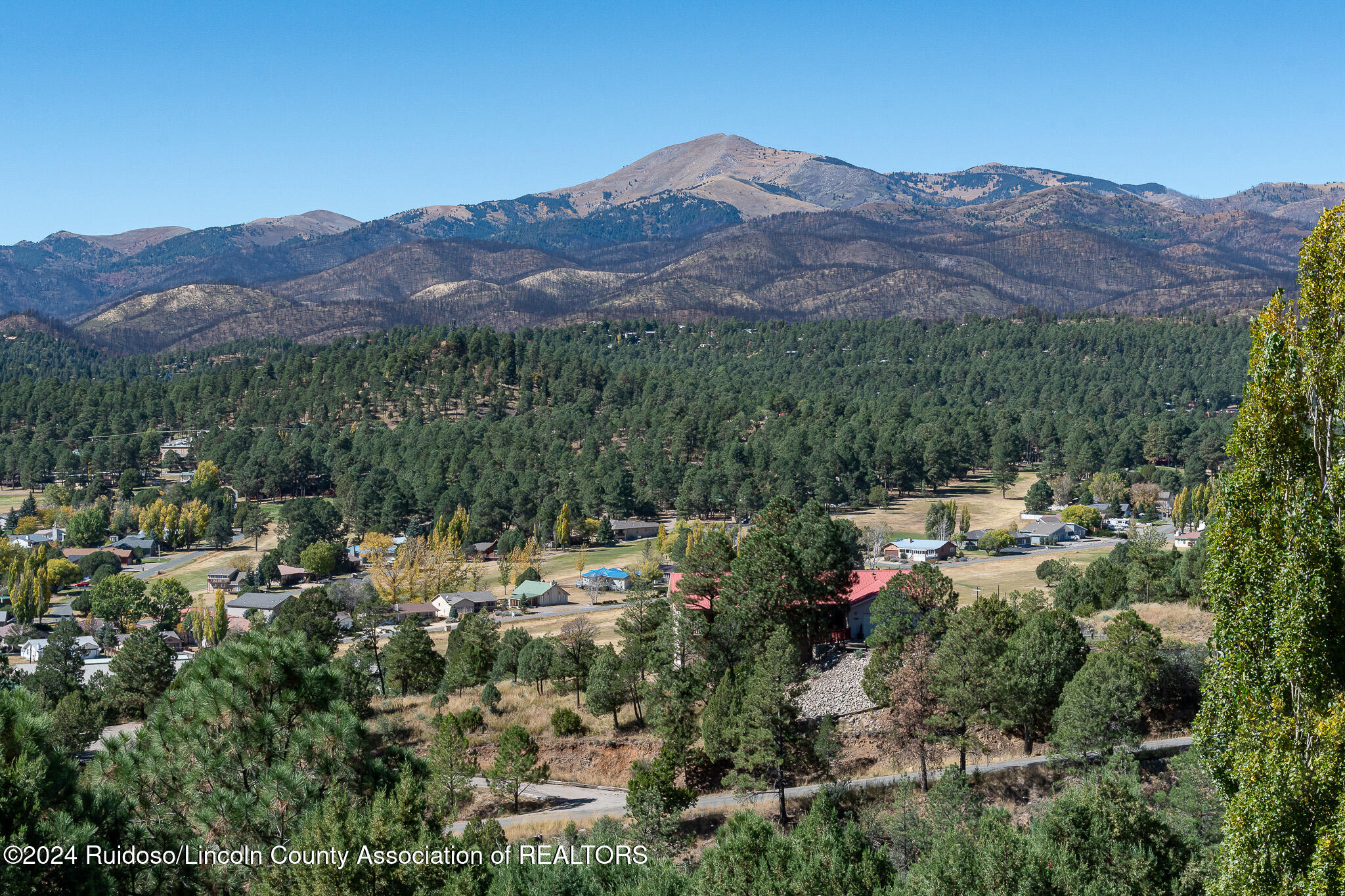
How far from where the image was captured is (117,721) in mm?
42406

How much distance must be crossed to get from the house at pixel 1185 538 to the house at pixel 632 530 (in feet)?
149

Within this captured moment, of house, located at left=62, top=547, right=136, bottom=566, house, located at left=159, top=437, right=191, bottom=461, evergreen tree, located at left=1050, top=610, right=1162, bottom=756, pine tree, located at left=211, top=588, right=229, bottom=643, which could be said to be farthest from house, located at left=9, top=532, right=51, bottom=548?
evergreen tree, located at left=1050, top=610, right=1162, bottom=756

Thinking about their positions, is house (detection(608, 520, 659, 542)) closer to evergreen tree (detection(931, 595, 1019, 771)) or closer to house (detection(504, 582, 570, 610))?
house (detection(504, 582, 570, 610))

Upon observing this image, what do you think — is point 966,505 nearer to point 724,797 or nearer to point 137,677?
point 724,797

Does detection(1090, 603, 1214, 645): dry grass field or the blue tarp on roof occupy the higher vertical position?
detection(1090, 603, 1214, 645): dry grass field

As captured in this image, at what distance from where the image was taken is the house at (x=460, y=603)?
70.2 m

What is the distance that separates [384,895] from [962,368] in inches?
7180

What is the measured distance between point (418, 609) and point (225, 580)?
2265 centimetres

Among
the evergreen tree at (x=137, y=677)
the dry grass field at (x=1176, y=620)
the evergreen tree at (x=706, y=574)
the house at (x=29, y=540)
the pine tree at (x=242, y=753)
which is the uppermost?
the pine tree at (x=242, y=753)

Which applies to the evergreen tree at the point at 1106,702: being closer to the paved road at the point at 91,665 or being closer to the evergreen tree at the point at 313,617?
the evergreen tree at the point at 313,617

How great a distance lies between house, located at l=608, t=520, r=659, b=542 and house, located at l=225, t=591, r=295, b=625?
33660mm

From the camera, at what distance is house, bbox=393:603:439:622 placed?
69312 mm

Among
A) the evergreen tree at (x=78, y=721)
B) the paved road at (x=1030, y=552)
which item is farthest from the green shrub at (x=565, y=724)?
the paved road at (x=1030, y=552)

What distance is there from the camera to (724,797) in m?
29.5
